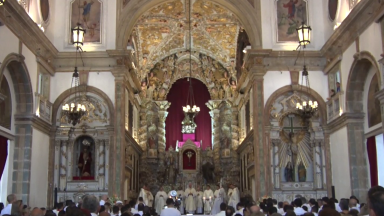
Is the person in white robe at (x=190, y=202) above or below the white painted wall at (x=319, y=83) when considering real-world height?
below

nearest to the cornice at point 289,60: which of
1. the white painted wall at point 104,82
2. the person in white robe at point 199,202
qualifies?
the white painted wall at point 104,82

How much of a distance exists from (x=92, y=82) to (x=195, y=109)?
517 cm

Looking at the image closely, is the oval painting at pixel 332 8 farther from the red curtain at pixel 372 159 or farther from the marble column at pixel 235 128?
the marble column at pixel 235 128

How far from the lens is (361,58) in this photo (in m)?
16.6

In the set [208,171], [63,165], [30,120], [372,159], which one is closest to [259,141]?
[372,159]

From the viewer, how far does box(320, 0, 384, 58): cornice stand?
15.3 metres

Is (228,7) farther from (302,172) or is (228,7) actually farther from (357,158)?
(357,158)

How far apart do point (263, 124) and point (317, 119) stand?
2390 mm

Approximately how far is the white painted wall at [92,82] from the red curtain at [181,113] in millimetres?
10332

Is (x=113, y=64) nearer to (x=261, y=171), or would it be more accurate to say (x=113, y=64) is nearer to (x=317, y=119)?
(x=261, y=171)

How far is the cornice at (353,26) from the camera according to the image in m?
15.3

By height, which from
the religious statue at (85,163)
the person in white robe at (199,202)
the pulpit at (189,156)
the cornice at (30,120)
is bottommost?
the person in white robe at (199,202)

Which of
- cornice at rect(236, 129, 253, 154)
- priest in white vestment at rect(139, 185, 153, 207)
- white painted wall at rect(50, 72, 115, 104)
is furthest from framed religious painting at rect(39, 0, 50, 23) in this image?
cornice at rect(236, 129, 253, 154)

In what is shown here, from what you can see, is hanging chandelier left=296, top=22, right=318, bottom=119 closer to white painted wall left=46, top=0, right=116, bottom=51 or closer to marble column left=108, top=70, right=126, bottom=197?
marble column left=108, top=70, right=126, bottom=197
